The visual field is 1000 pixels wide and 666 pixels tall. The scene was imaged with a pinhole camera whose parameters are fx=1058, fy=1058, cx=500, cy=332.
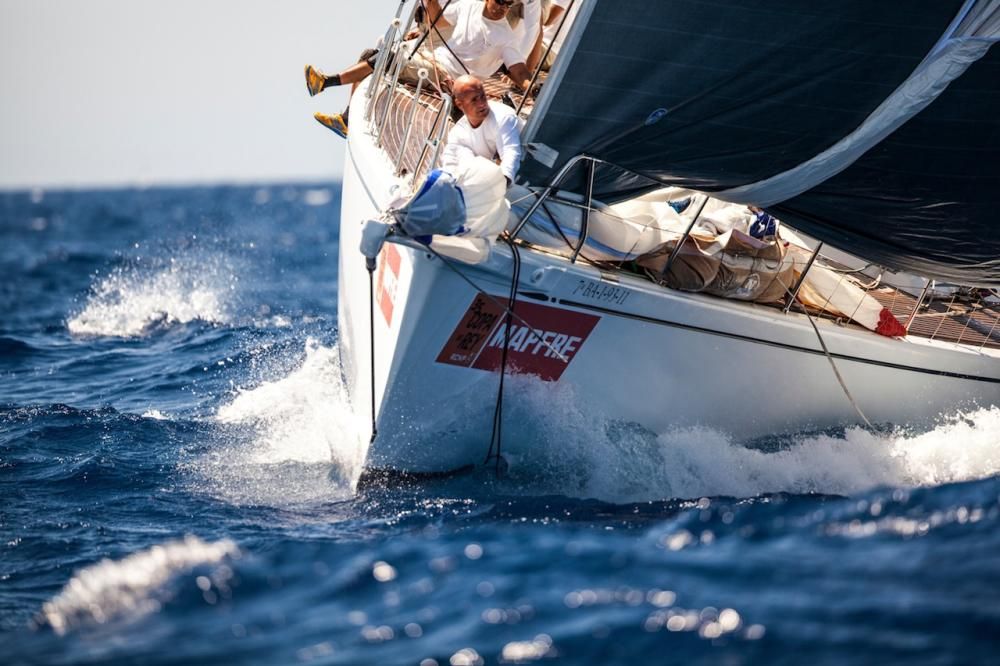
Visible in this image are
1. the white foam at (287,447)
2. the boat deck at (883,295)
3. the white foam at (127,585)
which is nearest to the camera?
the white foam at (127,585)

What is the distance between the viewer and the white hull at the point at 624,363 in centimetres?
504

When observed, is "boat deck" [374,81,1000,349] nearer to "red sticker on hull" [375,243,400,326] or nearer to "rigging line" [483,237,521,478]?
"red sticker on hull" [375,243,400,326]

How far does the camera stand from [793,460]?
572cm

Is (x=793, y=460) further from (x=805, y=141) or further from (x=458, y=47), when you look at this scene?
(x=458, y=47)

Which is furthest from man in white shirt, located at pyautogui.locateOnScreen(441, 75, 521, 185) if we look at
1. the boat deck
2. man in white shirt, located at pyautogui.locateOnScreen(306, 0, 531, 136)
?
A: man in white shirt, located at pyautogui.locateOnScreen(306, 0, 531, 136)

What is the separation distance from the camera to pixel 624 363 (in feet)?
17.6

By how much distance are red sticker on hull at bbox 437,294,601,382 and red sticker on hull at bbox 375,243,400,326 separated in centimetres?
40

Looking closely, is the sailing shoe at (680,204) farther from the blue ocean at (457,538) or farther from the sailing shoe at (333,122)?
the sailing shoe at (333,122)

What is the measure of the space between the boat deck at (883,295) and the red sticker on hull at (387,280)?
53 centimetres

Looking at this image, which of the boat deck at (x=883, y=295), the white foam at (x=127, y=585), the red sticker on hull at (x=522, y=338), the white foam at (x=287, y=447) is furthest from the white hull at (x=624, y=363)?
the white foam at (x=127, y=585)

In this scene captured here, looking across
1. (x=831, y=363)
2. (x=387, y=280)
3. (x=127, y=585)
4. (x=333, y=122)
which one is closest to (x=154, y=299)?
(x=333, y=122)

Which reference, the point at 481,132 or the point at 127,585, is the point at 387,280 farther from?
the point at 127,585

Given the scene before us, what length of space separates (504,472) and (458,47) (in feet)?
8.92

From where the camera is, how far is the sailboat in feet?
16.1
